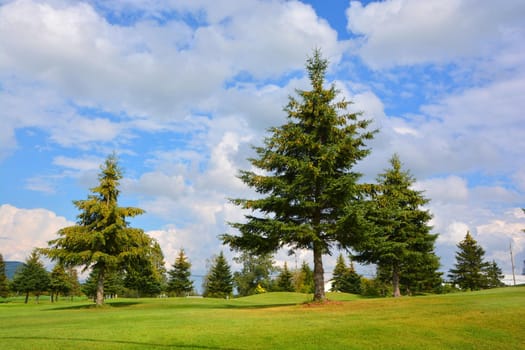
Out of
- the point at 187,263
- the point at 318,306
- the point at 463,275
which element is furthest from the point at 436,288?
the point at 318,306

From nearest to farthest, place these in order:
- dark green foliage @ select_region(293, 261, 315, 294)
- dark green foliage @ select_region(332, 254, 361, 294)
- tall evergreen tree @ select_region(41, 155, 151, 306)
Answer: tall evergreen tree @ select_region(41, 155, 151, 306), dark green foliage @ select_region(332, 254, 361, 294), dark green foliage @ select_region(293, 261, 315, 294)

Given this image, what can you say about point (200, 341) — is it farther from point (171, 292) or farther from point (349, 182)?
point (171, 292)

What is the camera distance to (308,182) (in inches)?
889

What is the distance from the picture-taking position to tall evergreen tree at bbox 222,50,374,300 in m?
21.9

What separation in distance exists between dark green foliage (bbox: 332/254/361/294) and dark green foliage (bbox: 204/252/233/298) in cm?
1721

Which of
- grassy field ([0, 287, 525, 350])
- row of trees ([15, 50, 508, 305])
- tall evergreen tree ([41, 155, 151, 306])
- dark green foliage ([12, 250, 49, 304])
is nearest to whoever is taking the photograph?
grassy field ([0, 287, 525, 350])

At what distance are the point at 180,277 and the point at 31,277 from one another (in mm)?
21180

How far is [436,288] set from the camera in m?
55.3

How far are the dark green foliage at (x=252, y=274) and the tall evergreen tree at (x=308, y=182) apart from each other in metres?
56.8

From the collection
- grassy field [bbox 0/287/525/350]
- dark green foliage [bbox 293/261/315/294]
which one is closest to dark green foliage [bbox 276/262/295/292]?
dark green foliage [bbox 293/261/315/294]

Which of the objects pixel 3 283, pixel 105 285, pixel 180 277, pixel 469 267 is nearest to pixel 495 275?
pixel 469 267

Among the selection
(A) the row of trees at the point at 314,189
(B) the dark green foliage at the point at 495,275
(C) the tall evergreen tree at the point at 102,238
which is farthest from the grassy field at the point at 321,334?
(B) the dark green foliage at the point at 495,275

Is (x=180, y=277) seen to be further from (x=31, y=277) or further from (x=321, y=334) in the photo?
(x=321, y=334)

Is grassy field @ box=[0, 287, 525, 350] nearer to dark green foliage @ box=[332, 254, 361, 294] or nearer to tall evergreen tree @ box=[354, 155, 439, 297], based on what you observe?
tall evergreen tree @ box=[354, 155, 439, 297]
